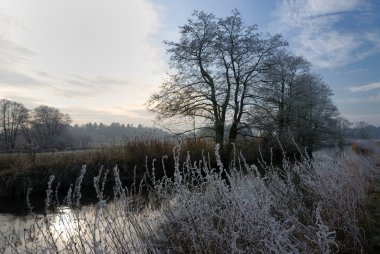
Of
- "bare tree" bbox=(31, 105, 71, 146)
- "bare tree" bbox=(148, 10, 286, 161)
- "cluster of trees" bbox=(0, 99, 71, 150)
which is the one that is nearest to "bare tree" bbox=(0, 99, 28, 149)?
"cluster of trees" bbox=(0, 99, 71, 150)

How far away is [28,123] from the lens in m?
67.9

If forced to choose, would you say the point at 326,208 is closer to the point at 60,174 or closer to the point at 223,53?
the point at 60,174

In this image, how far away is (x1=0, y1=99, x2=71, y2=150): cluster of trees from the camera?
64.3 m

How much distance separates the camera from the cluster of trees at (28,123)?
211 ft

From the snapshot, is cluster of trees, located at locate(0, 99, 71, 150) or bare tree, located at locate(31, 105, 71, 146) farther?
bare tree, located at locate(31, 105, 71, 146)

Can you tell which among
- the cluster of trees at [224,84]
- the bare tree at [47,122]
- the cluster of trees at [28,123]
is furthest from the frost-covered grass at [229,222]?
the bare tree at [47,122]

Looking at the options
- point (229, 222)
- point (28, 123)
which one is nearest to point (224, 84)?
point (229, 222)

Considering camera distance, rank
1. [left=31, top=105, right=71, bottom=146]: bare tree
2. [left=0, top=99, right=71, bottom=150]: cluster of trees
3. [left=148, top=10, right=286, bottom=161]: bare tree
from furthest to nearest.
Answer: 1. [left=31, top=105, right=71, bottom=146]: bare tree
2. [left=0, top=99, right=71, bottom=150]: cluster of trees
3. [left=148, top=10, right=286, bottom=161]: bare tree

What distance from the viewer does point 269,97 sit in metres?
23.3

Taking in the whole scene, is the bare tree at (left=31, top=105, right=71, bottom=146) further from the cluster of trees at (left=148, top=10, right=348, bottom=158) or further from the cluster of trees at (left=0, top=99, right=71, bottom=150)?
the cluster of trees at (left=148, top=10, right=348, bottom=158)

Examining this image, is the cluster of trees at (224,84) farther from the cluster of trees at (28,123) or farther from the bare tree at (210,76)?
the cluster of trees at (28,123)

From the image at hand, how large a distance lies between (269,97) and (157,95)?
7332mm

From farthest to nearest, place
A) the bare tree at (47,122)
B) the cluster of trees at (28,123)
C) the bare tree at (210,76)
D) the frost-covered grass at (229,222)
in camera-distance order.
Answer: the bare tree at (47,122)
the cluster of trees at (28,123)
the bare tree at (210,76)
the frost-covered grass at (229,222)

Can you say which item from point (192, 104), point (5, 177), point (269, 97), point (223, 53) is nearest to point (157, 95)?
point (192, 104)
